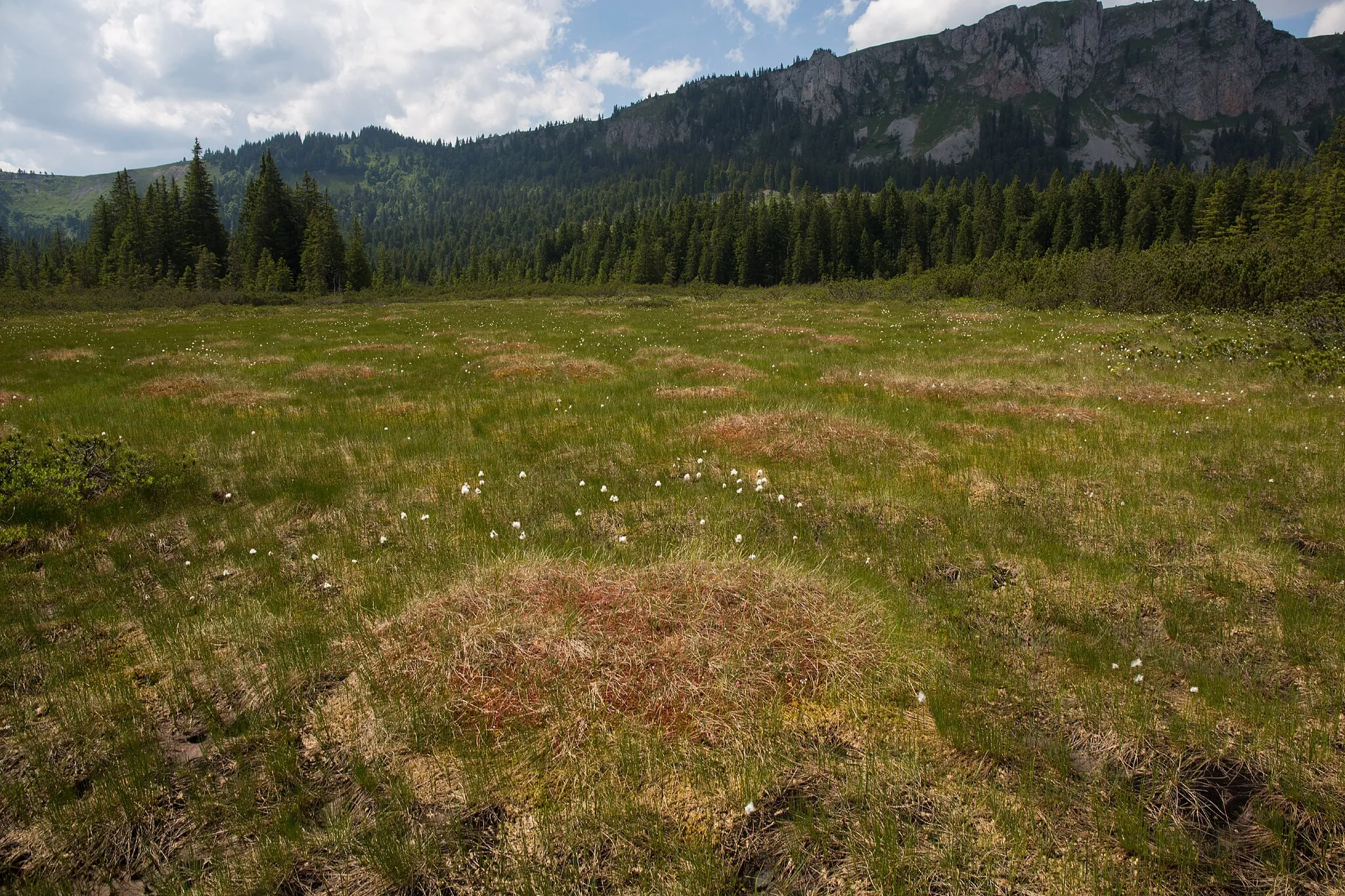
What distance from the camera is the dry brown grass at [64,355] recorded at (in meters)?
→ 22.7

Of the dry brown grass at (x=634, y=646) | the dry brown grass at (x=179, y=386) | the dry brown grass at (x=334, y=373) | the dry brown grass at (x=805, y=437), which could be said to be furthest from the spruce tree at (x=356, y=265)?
the dry brown grass at (x=634, y=646)

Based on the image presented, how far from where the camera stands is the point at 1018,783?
3.72 metres

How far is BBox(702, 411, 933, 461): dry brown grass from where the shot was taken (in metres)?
10.7

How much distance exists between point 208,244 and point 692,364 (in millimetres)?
96574

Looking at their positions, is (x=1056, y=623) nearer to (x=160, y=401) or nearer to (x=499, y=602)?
(x=499, y=602)

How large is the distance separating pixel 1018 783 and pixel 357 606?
5651 mm

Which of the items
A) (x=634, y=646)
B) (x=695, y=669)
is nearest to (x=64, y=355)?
(x=634, y=646)

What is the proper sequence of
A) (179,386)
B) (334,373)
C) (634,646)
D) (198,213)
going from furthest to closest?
1. (198,213)
2. (334,373)
3. (179,386)
4. (634,646)

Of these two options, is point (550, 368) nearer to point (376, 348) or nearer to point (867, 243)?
point (376, 348)

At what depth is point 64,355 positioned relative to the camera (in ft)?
77.0

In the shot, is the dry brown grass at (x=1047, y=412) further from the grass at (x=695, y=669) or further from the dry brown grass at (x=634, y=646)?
the dry brown grass at (x=634, y=646)

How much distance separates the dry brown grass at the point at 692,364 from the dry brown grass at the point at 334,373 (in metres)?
9.09

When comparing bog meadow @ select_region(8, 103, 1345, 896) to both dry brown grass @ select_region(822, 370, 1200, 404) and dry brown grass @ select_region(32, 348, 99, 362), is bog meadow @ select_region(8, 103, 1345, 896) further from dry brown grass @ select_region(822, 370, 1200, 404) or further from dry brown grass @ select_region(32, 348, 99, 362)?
dry brown grass @ select_region(32, 348, 99, 362)

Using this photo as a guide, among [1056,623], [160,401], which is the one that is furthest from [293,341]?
[1056,623]
